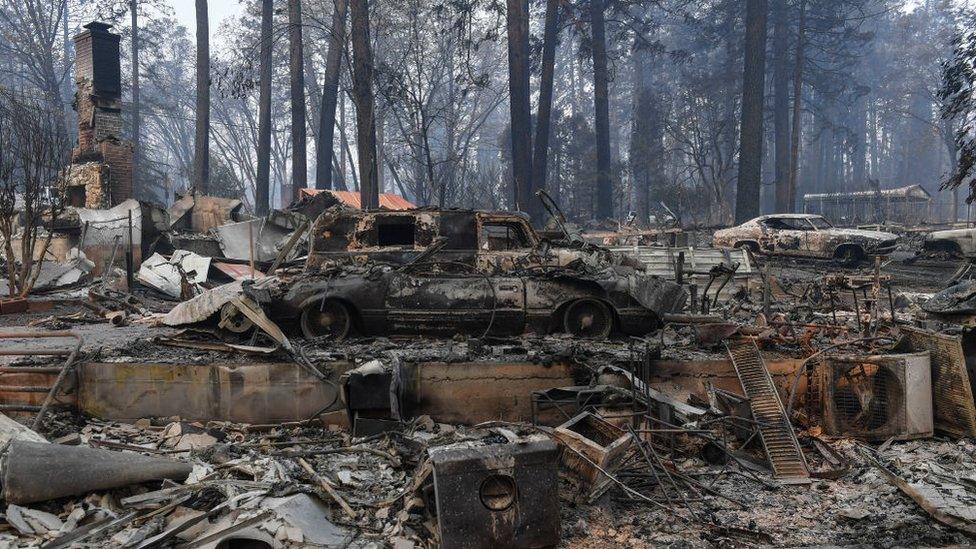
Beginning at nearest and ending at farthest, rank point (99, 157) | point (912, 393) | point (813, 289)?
point (912, 393) → point (813, 289) → point (99, 157)

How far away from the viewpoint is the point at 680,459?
637 centimetres

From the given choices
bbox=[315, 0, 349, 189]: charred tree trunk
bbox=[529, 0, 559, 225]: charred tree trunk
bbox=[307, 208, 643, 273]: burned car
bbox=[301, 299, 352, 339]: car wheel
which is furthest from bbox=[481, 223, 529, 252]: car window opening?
bbox=[315, 0, 349, 189]: charred tree trunk

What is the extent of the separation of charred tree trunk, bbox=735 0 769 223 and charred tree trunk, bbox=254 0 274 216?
626 inches

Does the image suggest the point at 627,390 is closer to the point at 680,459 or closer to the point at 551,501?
the point at 680,459

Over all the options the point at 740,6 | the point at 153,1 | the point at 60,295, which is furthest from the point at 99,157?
the point at 740,6

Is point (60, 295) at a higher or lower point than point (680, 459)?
higher

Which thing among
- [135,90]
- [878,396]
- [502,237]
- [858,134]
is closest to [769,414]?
[878,396]

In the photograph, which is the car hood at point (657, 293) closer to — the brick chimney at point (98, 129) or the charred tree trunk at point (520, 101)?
the charred tree trunk at point (520, 101)

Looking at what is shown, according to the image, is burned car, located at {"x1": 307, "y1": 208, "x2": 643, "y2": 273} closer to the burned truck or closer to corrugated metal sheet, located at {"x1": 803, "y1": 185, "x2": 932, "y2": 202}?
the burned truck

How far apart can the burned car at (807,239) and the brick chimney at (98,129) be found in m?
16.1

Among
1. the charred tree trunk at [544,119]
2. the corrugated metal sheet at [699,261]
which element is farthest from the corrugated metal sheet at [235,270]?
the charred tree trunk at [544,119]

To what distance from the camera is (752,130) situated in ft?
74.0

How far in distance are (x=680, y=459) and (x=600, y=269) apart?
2923mm

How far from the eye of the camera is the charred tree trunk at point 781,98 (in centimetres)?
3219
